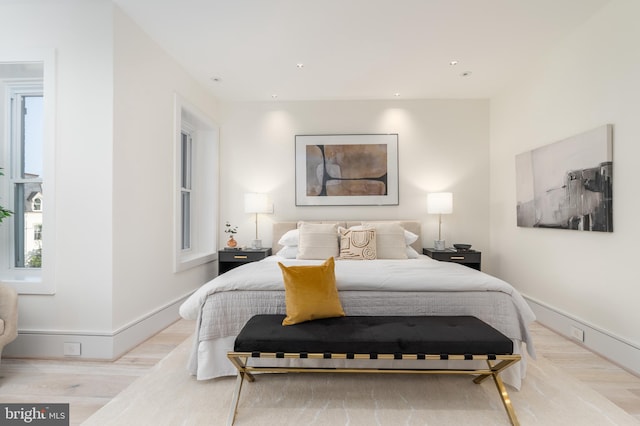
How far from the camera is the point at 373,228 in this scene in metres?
3.67

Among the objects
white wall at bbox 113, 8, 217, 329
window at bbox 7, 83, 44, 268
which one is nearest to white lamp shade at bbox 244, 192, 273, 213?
white wall at bbox 113, 8, 217, 329

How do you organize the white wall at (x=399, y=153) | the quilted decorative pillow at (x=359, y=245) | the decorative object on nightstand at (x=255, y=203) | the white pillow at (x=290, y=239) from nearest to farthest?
the quilted decorative pillow at (x=359, y=245)
the white pillow at (x=290, y=239)
the decorative object on nightstand at (x=255, y=203)
the white wall at (x=399, y=153)

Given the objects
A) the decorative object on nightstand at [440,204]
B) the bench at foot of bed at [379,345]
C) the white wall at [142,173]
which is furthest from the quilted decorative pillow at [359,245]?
the white wall at [142,173]

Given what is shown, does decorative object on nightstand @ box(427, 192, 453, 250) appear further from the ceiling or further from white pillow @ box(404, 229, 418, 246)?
the ceiling

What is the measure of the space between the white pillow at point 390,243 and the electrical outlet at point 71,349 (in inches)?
112

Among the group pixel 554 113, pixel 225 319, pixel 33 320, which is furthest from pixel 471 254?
pixel 33 320

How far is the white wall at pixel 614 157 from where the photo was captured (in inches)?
89.6

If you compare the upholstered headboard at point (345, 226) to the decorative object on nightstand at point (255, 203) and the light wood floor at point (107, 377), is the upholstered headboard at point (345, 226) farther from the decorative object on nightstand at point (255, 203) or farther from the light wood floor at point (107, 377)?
the light wood floor at point (107, 377)

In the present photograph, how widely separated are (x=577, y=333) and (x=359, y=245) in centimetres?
210

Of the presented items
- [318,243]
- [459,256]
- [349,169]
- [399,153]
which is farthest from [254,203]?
[459,256]

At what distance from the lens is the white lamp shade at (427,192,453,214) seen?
157 inches

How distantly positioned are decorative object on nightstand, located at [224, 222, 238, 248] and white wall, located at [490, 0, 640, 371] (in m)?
3.55

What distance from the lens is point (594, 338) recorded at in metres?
2.55

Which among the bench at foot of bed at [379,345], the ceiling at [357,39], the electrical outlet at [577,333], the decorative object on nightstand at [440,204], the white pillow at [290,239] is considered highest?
the ceiling at [357,39]
